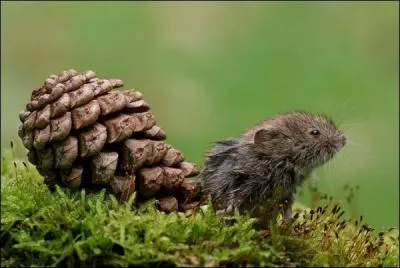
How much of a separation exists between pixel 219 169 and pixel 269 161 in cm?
23

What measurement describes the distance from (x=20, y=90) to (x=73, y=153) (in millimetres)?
4448

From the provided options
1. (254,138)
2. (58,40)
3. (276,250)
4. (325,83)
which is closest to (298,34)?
(325,83)

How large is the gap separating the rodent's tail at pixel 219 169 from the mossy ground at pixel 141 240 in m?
0.28

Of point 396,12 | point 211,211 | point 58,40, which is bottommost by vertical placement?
point 211,211

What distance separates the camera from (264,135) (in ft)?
11.7

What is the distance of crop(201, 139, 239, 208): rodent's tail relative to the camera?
3576 mm

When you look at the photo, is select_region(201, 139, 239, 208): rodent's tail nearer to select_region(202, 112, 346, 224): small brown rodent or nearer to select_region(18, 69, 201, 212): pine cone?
select_region(202, 112, 346, 224): small brown rodent

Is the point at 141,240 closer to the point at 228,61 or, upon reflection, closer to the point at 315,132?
the point at 315,132

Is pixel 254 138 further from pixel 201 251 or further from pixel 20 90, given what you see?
pixel 20 90

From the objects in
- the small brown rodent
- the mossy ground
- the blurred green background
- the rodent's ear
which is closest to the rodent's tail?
the small brown rodent

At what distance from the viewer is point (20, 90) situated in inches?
299

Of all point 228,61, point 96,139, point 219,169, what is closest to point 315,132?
point 219,169

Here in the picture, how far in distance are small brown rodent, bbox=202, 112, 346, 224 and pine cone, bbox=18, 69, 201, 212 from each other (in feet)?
0.69

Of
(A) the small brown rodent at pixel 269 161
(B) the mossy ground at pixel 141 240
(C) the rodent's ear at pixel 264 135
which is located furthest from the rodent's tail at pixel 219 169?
(B) the mossy ground at pixel 141 240
